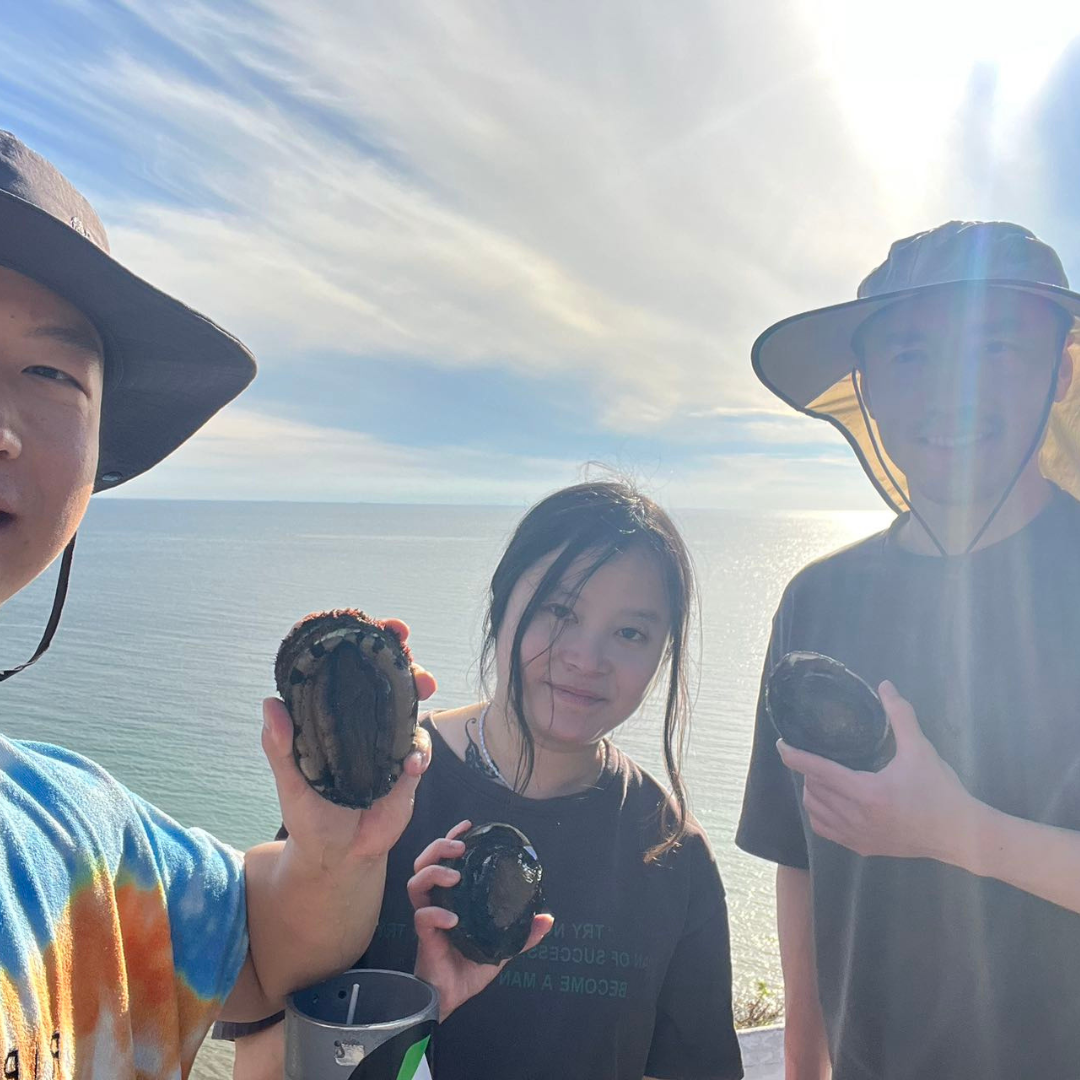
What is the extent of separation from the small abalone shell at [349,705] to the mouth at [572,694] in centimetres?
101

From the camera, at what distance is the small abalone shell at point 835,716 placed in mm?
2824

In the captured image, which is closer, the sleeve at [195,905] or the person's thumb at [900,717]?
the sleeve at [195,905]

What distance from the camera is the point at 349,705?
2.13 metres

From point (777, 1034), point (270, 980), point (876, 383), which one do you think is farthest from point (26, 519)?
point (777, 1034)

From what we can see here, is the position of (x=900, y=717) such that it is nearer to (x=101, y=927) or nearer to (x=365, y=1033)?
(x=365, y=1033)

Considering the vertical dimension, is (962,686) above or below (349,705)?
above

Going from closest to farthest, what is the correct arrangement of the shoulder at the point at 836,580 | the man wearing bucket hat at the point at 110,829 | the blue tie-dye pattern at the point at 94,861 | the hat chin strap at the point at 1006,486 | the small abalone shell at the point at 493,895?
the man wearing bucket hat at the point at 110,829 → the blue tie-dye pattern at the point at 94,861 → the small abalone shell at the point at 493,895 → the hat chin strap at the point at 1006,486 → the shoulder at the point at 836,580

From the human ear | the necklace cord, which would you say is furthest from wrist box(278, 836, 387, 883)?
the human ear

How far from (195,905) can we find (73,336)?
143 centimetres

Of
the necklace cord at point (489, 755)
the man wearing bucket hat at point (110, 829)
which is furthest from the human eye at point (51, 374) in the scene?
the necklace cord at point (489, 755)

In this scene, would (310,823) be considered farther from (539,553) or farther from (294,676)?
(539,553)

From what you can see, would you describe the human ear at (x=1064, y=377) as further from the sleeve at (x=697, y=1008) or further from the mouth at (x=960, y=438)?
the sleeve at (x=697, y=1008)

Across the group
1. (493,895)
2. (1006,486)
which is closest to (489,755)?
(493,895)

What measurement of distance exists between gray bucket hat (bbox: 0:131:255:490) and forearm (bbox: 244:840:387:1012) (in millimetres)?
1274
